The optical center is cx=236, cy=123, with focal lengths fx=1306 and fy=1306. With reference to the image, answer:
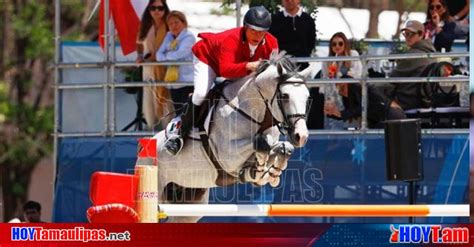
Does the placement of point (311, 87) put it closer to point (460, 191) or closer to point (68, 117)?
point (460, 191)

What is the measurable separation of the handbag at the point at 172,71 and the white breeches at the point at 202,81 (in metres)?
0.64

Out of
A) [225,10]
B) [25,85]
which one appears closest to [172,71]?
[225,10]

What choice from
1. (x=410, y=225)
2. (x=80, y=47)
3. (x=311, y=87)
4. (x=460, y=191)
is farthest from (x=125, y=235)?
(x=80, y=47)

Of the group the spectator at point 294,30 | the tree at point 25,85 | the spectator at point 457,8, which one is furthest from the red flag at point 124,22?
the tree at point 25,85

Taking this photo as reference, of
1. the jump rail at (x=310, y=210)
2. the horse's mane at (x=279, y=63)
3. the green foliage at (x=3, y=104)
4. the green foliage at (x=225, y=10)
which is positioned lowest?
the jump rail at (x=310, y=210)

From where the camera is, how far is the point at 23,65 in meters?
14.3

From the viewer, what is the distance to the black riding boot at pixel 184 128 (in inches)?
300

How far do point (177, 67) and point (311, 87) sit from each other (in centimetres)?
92

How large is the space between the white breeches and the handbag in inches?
25.3

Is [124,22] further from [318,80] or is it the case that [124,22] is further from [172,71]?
[318,80]

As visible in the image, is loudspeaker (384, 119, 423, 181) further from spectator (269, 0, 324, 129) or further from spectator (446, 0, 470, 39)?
spectator (446, 0, 470, 39)

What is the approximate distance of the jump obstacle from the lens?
6691 mm

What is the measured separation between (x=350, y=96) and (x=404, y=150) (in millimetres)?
951

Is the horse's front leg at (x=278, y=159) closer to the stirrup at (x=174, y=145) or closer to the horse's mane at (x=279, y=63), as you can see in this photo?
the horse's mane at (x=279, y=63)
